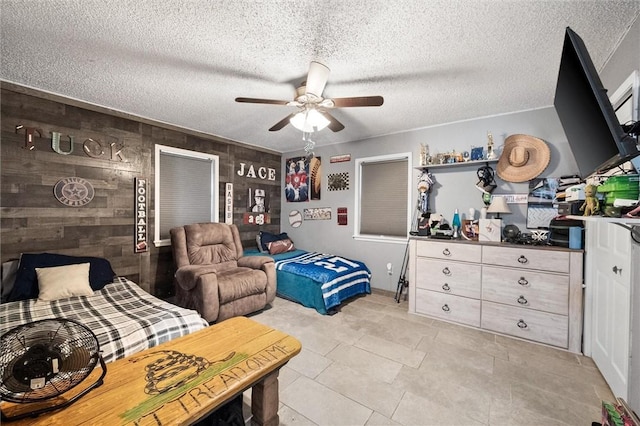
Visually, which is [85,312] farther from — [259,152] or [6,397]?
[259,152]

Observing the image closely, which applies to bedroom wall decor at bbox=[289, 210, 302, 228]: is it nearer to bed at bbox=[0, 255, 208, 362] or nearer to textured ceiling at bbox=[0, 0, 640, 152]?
textured ceiling at bbox=[0, 0, 640, 152]

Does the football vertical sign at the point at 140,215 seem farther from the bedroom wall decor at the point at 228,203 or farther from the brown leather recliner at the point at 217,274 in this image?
the bedroom wall decor at the point at 228,203

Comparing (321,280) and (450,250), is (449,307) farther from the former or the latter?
(321,280)

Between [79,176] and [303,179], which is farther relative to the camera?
[303,179]

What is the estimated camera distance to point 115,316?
2.02m

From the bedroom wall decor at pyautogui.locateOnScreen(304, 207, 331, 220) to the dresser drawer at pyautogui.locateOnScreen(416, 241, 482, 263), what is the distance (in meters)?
1.88

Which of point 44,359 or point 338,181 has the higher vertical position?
point 338,181

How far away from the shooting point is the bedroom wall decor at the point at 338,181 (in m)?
4.47

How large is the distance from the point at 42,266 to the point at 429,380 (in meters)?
3.66

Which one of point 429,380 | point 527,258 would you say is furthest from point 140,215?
point 527,258

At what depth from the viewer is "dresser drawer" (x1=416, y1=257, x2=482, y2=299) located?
2.84 metres

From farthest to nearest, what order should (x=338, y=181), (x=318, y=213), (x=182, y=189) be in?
1. (x=318, y=213)
2. (x=338, y=181)
3. (x=182, y=189)

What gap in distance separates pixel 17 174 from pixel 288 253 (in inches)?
133

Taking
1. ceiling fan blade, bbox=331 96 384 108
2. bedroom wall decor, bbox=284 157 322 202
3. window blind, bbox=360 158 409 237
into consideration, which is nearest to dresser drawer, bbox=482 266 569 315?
window blind, bbox=360 158 409 237
